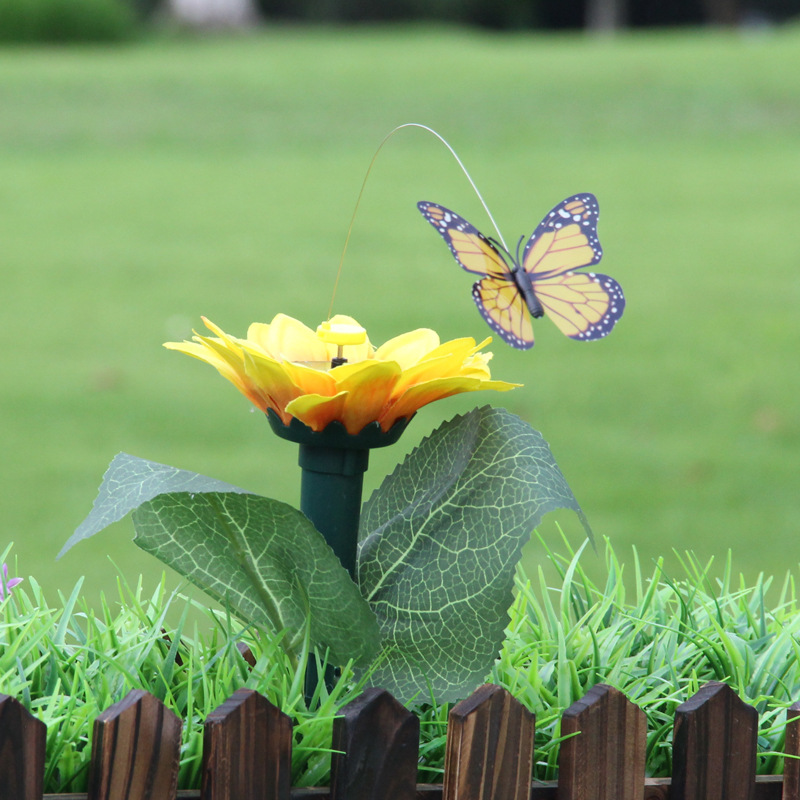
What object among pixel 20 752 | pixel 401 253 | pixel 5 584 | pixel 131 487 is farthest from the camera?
pixel 401 253

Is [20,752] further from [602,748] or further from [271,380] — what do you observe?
[602,748]

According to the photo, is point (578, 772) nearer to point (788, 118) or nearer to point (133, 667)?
point (133, 667)

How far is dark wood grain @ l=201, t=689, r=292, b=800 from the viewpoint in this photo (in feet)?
3.85

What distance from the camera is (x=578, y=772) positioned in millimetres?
1299

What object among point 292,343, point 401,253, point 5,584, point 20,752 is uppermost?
point 401,253

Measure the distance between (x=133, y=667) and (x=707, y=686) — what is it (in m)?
0.74

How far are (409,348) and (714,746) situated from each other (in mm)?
639

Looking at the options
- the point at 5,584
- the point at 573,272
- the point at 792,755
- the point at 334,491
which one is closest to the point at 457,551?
the point at 334,491

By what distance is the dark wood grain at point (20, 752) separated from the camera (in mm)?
1124

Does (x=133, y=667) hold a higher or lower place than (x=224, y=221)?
lower

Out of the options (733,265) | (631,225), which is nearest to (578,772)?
(733,265)

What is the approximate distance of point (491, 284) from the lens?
140 centimetres

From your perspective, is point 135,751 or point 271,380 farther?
point 271,380

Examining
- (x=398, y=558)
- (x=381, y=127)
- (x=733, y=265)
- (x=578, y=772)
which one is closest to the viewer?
(x=578, y=772)
